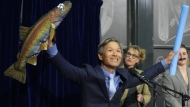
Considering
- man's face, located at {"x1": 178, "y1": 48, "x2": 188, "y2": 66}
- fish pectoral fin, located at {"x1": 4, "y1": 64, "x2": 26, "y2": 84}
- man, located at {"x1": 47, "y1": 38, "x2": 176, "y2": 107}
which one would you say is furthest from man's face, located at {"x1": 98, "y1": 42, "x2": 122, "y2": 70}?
man's face, located at {"x1": 178, "y1": 48, "x2": 188, "y2": 66}

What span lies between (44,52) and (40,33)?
37.1 inches

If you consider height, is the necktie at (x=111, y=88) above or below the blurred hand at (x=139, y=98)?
above

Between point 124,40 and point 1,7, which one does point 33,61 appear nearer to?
point 1,7

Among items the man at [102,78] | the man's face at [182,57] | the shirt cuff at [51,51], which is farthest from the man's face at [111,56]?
the man's face at [182,57]

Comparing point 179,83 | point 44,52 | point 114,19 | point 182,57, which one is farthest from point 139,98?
point 114,19

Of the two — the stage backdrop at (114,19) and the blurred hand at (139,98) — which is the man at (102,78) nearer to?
the blurred hand at (139,98)

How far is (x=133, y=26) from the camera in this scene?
355 cm

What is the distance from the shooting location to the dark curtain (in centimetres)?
255

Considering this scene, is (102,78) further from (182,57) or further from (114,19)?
(114,19)

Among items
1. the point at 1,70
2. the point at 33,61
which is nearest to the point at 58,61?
the point at 33,61

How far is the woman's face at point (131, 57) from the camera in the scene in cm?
266

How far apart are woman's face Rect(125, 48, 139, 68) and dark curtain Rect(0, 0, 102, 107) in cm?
53

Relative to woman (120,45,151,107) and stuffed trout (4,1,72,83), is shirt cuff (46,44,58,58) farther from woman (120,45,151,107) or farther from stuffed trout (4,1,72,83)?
woman (120,45,151,107)

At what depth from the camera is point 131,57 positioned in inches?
105
